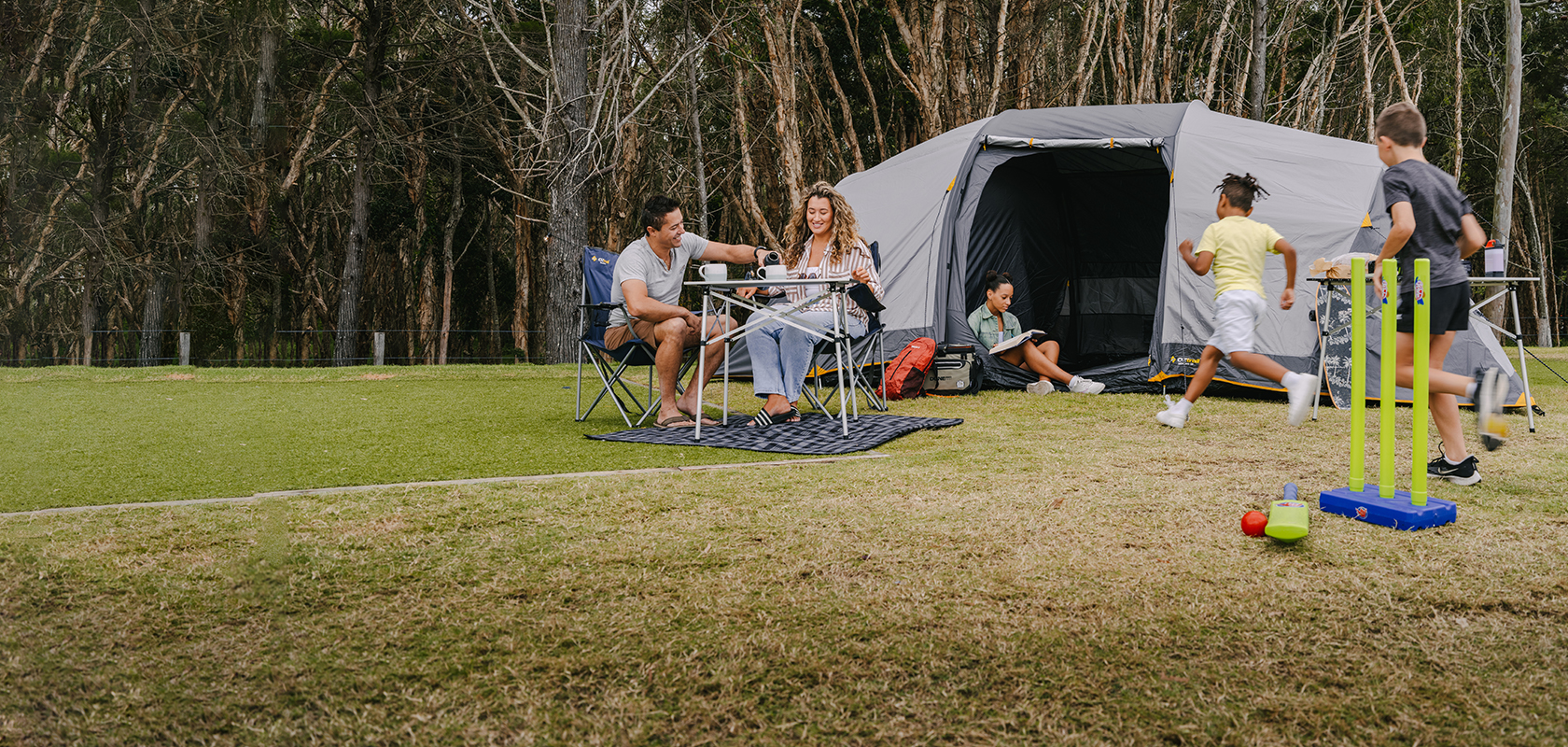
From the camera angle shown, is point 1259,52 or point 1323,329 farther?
point 1259,52

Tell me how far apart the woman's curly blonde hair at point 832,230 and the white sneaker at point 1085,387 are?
196cm

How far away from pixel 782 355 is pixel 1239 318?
77.2 inches

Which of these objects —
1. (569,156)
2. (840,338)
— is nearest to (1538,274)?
(569,156)

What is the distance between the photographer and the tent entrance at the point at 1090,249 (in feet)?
25.3

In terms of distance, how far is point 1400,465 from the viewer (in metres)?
3.30

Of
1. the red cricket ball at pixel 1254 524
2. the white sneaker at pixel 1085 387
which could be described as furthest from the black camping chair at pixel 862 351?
the red cricket ball at pixel 1254 524

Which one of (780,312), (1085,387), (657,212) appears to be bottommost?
(1085,387)

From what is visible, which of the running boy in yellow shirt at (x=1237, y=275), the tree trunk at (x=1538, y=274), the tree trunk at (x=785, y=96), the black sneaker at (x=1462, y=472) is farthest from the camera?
the tree trunk at (x=1538, y=274)

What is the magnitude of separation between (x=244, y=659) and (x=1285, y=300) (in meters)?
3.69

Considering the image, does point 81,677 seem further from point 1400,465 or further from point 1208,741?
point 1400,465

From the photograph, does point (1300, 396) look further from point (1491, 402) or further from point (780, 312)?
point (780, 312)

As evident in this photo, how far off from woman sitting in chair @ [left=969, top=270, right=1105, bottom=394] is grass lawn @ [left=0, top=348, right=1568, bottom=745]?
3.31m

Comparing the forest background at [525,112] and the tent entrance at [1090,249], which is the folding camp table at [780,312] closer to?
the tent entrance at [1090,249]

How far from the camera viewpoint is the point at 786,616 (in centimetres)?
168
